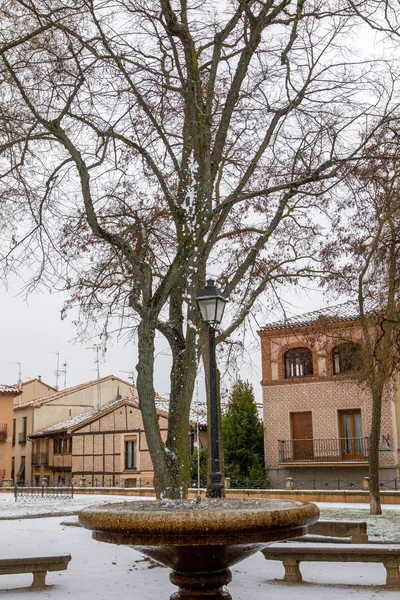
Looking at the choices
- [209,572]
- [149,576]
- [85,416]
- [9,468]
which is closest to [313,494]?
[149,576]

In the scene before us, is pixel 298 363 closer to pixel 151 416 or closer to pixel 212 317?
pixel 151 416

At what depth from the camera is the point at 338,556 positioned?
27.1 feet

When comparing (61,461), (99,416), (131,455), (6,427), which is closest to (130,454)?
(131,455)

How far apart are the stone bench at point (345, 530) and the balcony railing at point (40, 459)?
38.5m

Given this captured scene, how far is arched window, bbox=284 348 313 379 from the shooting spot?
3111 cm

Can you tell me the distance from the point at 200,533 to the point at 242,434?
2748cm

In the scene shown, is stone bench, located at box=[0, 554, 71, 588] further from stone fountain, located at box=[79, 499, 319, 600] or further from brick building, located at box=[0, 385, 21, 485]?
brick building, located at box=[0, 385, 21, 485]

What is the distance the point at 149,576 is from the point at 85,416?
124 feet

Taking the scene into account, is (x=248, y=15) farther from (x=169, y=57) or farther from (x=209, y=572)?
(x=209, y=572)

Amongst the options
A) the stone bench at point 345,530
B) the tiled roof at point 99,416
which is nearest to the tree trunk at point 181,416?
the stone bench at point 345,530

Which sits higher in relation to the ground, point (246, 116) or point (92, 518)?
point (246, 116)

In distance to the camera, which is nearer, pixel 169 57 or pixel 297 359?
pixel 169 57

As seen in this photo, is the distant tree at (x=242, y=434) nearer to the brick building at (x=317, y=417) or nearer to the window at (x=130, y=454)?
the brick building at (x=317, y=417)

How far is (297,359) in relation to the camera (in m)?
31.4
